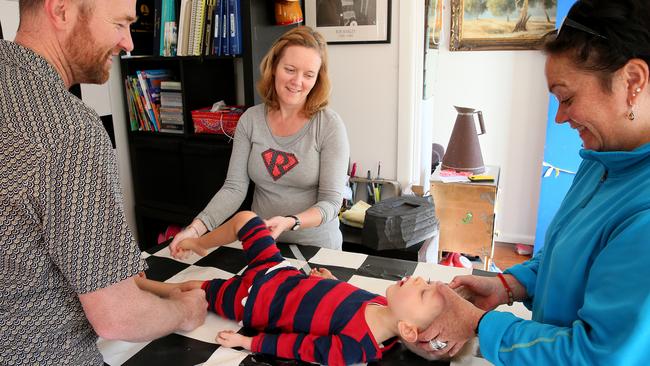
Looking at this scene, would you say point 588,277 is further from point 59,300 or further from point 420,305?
point 59,300

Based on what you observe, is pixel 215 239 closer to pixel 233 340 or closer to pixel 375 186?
pixel 233 340

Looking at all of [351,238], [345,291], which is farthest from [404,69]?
[345,291]

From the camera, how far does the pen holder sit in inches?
106

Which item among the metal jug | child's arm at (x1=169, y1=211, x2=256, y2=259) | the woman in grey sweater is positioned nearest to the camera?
child's arm at (x1=169, y1=211, x2=256, y2=259)

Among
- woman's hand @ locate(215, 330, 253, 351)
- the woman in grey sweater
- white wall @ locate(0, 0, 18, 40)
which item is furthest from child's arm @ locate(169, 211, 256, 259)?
white wall @ locate(0, 0, 18, 40)

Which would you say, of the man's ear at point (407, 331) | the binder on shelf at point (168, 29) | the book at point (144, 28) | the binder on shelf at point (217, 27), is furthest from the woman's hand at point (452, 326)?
the book at point (144, 28)

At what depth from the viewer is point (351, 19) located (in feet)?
8.42

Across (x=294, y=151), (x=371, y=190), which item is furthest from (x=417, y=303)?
(x=371, y=190)

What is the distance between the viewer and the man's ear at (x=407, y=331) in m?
1.10

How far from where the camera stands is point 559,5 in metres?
3.16

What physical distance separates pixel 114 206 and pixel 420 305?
731 millimetres

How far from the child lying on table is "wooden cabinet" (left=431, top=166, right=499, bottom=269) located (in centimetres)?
168

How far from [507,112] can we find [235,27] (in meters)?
2.21

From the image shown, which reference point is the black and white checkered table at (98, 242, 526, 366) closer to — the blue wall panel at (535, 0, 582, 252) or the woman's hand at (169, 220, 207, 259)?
the woman's hand at (169, 220, 207, 259)
